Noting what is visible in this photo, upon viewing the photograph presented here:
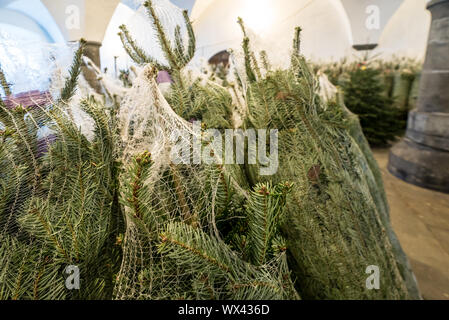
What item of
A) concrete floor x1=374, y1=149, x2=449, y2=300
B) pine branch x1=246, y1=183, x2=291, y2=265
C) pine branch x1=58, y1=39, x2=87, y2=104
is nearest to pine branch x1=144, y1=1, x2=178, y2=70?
pine branch x1=58, y1=39, x2=87, y2=104

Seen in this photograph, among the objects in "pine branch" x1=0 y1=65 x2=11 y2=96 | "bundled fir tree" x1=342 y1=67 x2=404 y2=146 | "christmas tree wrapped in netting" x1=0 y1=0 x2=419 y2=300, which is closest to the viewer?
"christmas tree wrapped in netting" x1=0 y1=0 x2=419 y2=300

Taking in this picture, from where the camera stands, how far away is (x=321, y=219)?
59 centimetres

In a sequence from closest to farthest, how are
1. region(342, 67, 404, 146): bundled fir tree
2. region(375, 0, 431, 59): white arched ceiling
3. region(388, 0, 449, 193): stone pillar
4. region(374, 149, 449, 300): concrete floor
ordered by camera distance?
region(374, 149, 449, 300): concrete floor < region(388, 0, 449, 193): stone pillar < region(342, 67, 404, 146): bundled fir tree < region(375, 0, 431, 59): white arched ceiling

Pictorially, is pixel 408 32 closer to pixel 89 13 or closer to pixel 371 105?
pixel 371 105

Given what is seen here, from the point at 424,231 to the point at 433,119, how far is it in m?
1.62

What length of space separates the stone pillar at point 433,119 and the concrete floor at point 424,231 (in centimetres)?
18

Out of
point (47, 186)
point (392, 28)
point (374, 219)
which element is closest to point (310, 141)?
point (374, 219)

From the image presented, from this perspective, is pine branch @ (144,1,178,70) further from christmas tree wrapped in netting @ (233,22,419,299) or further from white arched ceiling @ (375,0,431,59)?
white arched ceiling @ (375,0,431,59)

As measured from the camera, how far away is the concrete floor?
1.55 metres

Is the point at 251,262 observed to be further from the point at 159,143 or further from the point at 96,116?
the point at 96,116

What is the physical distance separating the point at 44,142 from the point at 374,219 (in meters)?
0.76

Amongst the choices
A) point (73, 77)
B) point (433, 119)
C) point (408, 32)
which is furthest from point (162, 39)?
point (408, 32)

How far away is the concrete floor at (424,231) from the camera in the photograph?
5.08ft

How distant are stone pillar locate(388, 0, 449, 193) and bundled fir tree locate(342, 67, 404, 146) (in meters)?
1.63
